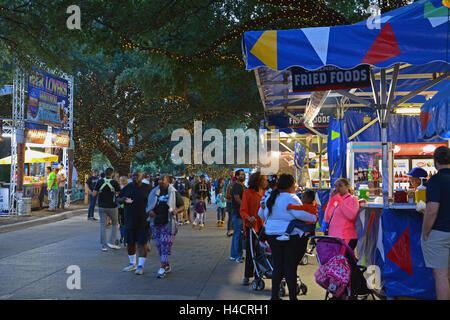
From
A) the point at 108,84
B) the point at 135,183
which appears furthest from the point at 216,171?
the point at 135,183

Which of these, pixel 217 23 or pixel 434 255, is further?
pixel 217 23

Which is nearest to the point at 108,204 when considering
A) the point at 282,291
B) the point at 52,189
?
the point at 282,291

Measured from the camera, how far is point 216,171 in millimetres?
75438

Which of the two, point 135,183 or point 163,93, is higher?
point 163,93

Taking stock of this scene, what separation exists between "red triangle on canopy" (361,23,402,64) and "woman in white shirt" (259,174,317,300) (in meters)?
1.70

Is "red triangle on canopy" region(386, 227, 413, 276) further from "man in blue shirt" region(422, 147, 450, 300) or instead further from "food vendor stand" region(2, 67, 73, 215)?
"food vendor stand" region(2, 67, 73, 215)

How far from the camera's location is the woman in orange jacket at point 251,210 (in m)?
8.30

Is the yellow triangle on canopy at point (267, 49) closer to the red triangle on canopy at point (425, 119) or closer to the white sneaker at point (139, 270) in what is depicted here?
the red triangle on canopy at point (425, 119)

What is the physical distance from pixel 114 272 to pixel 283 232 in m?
4.26

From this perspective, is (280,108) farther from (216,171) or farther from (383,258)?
(216,171)

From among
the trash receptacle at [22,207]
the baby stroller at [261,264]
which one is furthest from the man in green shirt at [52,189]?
the baby stroller at [261,264]

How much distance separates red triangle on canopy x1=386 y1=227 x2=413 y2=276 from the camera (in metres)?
6.56
